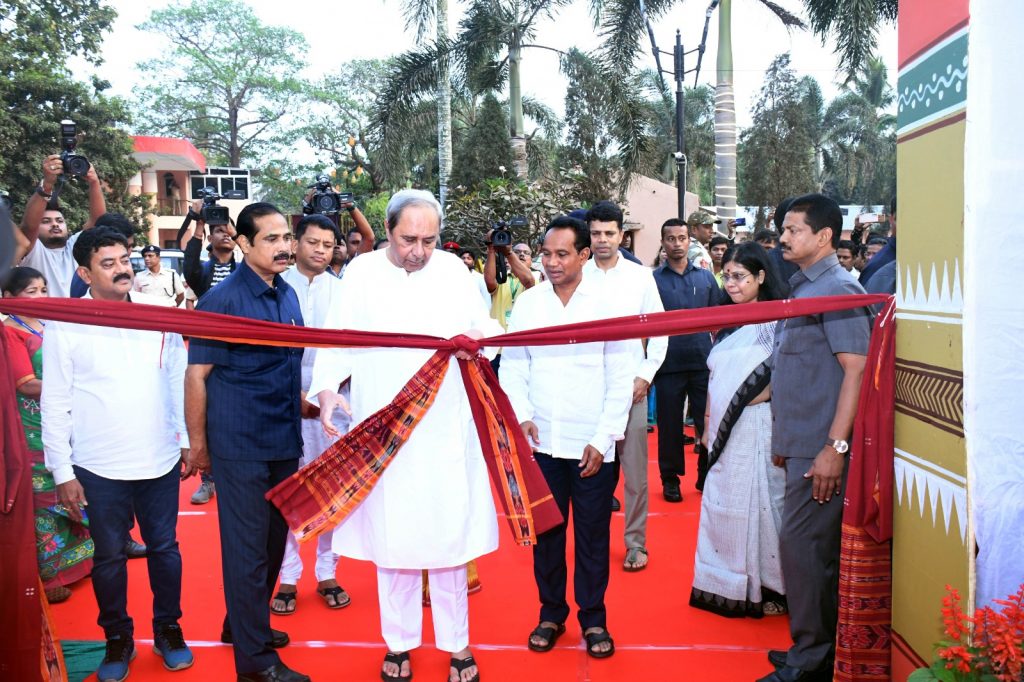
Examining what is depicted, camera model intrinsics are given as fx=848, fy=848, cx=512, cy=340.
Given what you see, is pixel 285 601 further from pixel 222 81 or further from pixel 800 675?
pixel 222 81

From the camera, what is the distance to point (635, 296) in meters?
3.99

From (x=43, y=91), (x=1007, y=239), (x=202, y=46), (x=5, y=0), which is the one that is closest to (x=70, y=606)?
(x=1007, y=239)

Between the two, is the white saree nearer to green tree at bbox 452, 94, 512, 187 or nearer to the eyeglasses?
the eyeglasses

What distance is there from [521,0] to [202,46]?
95.0ft

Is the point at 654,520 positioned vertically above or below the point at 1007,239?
below

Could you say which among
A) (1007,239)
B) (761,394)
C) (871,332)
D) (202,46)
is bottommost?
(761,394)

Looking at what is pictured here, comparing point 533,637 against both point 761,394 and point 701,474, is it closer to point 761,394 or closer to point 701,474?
point 761,394

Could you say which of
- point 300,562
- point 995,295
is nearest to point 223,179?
point 300,562

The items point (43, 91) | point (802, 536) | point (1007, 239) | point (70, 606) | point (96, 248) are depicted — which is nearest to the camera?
point (1007, 239)

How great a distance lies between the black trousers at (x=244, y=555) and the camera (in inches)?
130

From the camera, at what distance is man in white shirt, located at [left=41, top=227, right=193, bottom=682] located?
3365 millimetres

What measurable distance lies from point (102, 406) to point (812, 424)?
109 inches

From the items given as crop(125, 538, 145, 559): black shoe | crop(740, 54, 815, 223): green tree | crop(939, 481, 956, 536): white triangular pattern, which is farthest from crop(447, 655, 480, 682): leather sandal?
crop(740, 54, 815, 223): green tree

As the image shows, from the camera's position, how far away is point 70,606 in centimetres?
428
